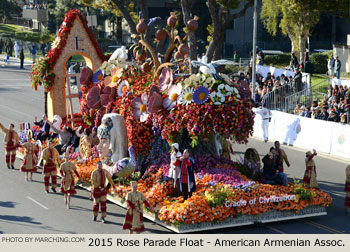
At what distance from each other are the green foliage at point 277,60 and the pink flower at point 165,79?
87.3ft

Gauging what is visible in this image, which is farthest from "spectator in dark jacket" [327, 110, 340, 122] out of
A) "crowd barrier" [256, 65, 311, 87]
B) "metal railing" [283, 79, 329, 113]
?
"crowd barrier" [256, 65, 311, 87]

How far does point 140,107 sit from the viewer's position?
63.2 feet

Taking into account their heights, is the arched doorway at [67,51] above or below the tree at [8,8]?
below

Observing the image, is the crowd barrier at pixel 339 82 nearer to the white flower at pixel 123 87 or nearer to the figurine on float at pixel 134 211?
the white flower at pixel 123 87

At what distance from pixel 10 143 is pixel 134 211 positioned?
29.6 ft

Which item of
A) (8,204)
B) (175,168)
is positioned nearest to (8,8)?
(8,204)

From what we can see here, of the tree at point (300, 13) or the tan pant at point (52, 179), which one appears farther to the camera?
the tree at point (300, 13)

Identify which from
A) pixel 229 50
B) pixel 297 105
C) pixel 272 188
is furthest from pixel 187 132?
pixel 229 50

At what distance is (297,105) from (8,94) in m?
19.7

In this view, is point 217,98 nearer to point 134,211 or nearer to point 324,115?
point 134,211

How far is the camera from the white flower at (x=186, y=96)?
715 inches

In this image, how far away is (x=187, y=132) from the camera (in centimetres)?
1877

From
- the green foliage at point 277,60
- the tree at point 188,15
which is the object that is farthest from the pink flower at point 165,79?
the green foliage at point 277,60

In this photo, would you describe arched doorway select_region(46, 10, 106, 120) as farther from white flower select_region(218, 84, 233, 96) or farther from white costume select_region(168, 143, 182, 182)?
white flower select_region(218, 84, 233, 96)
